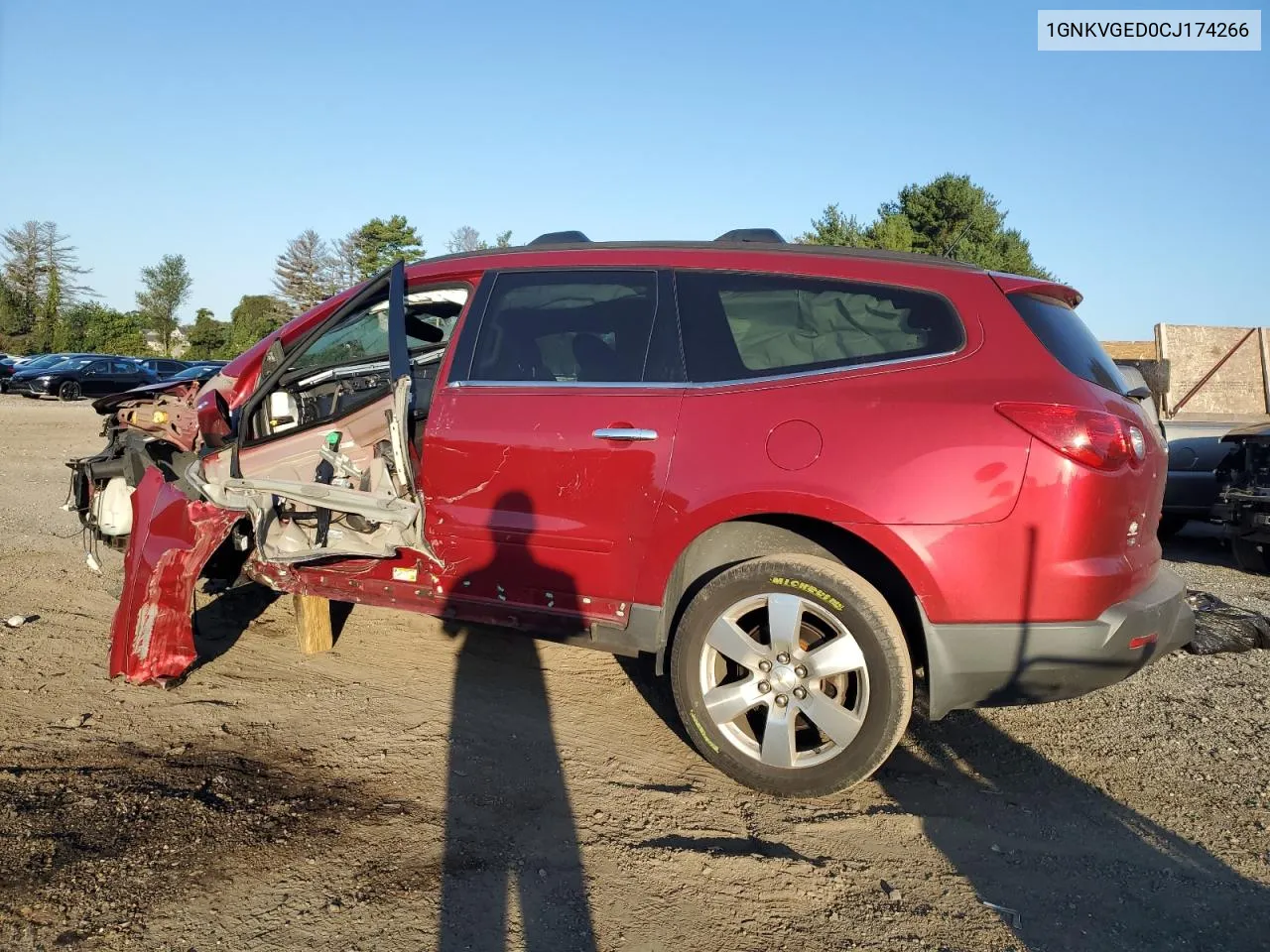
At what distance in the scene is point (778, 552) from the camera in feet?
11.1

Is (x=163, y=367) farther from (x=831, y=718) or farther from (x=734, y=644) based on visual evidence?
(x=831, y=718)

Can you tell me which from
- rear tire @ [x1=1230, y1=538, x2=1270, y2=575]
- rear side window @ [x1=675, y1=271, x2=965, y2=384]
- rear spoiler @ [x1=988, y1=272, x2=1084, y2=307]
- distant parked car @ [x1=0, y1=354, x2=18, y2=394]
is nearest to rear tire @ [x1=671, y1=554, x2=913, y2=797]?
rear side window @ [x1=675, y1=271, x2=965, y2=384]

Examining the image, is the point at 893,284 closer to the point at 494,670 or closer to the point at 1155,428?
the point at 1155,428

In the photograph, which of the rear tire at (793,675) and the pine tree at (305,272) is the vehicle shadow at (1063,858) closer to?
the rear tire at (793,675)

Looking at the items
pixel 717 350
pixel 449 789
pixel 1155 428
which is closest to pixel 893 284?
pixel 717 350

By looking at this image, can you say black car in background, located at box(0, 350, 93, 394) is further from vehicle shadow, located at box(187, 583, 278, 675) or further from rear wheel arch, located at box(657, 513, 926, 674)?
rear wheel arch, located at box(657, 513, 926, 674)

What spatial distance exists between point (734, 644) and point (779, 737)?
0.36 meters

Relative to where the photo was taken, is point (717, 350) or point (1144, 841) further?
point (717, 350)

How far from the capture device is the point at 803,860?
2.84 metres

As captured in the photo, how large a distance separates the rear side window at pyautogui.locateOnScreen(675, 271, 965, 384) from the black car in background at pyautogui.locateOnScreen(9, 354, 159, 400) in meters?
30.5

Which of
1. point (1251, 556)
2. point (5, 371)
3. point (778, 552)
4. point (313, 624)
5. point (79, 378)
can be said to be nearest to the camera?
point (778, 552)

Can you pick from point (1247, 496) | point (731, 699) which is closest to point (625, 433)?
point (731, 699)

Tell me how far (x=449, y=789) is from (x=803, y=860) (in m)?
1.26

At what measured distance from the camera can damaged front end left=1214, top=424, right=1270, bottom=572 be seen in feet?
21.9
